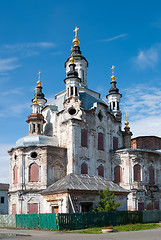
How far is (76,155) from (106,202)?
45.4 feet

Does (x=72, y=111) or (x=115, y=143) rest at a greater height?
(x=72, y=111)

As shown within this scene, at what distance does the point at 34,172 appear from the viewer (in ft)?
136

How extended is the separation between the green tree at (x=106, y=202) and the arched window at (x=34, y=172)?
1321 cm

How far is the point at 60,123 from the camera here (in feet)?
151

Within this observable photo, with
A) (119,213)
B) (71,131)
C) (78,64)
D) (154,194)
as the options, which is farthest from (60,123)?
(119,213)

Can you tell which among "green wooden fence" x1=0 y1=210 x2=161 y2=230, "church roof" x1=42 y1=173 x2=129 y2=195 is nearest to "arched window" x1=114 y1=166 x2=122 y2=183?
"church roof" x1=42 y1=173 x2=129 y2=195

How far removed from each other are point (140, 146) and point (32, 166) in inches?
1110

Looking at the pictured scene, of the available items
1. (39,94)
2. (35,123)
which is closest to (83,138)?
(35,123)

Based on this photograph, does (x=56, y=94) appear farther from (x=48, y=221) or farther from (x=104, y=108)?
(x=48, y=221)

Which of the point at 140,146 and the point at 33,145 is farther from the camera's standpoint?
the point at 140,146

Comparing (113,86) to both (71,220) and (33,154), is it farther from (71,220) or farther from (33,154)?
(71,220)

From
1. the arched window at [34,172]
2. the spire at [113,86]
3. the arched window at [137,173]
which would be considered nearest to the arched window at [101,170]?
the arched window at [137,173]

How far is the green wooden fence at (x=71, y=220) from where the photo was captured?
83.9ft

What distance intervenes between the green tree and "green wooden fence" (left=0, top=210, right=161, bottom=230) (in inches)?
32.3
